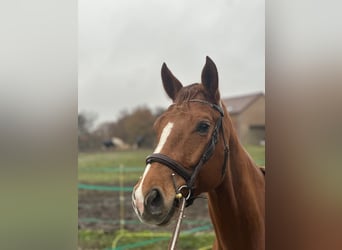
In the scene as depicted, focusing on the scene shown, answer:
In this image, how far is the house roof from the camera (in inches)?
53.1

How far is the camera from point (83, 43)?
4.32ft

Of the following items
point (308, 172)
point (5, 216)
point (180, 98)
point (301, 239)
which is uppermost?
point (180, 98)

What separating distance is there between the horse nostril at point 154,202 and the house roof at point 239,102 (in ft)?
1.29

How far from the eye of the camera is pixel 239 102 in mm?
1370

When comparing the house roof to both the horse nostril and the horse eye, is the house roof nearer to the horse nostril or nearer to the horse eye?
the horse eye

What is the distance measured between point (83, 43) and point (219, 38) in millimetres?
444

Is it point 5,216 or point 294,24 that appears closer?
point 5,216

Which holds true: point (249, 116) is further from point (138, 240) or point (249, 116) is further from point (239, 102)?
point (138, 240)

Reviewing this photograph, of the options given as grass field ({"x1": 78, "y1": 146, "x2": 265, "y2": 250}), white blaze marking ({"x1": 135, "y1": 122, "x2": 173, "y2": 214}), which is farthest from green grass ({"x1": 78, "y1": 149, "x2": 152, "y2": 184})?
white blaze marking ({"x1": 135, "y1": 122, "x2": 173, "y2": 214})

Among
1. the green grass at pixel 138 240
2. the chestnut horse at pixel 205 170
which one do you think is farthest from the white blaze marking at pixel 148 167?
the green grass at pixel 138 240

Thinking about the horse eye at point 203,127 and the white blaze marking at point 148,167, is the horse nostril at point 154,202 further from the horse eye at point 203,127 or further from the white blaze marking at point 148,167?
the horse eye at point 203,127

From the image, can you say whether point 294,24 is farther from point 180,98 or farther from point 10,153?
point 10,153

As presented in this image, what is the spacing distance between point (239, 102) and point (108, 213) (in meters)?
0.57

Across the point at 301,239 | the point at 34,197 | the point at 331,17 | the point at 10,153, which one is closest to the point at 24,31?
the point at 10,153
